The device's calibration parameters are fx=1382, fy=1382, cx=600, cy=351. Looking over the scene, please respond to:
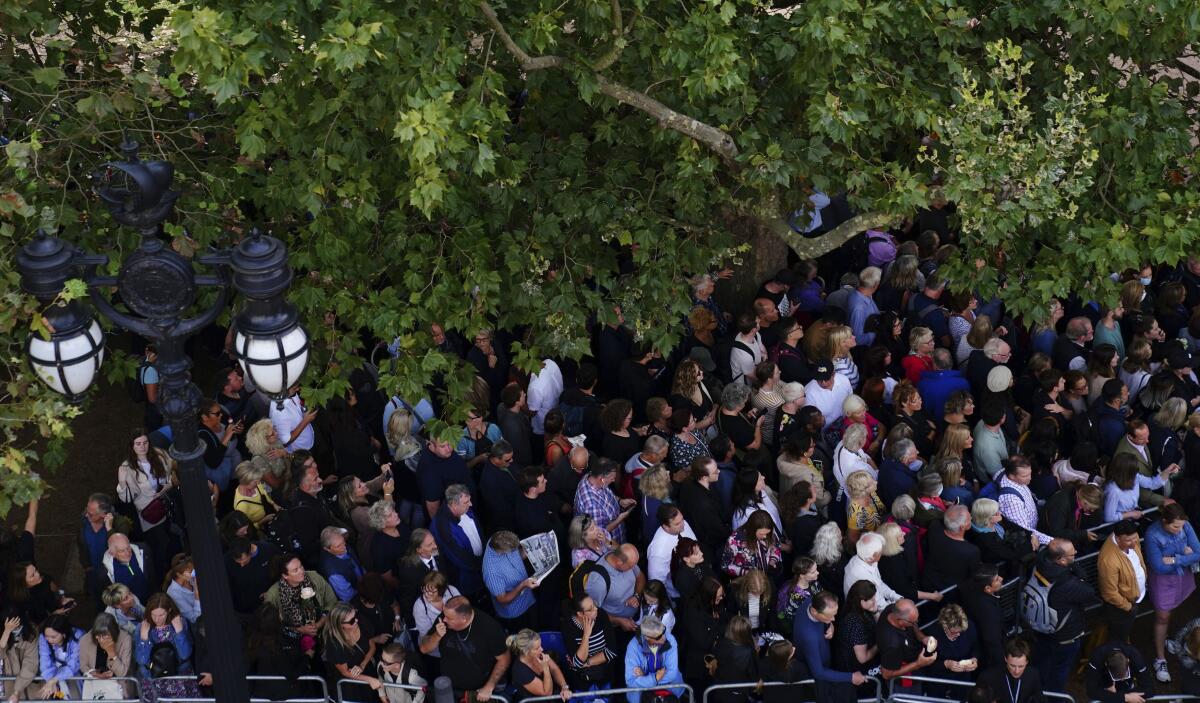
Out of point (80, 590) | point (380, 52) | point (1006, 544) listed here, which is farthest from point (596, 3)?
point (80, 590)

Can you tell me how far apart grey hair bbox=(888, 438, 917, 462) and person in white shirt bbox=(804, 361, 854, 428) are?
910 mm

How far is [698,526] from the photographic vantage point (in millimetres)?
10586

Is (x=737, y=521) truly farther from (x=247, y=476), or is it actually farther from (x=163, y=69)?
(x=163, y=69)

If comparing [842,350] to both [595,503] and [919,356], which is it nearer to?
[919,356]

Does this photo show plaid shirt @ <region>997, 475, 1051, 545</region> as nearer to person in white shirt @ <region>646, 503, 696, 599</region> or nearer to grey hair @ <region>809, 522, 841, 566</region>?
grey hair @ <region>809, 522, 841, 566</region>

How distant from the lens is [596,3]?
8828 mm

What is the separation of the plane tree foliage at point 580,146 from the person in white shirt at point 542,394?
3.86ft

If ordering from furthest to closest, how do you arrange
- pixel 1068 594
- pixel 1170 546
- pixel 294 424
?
pixel 294 424 < pixel 1170 546 < pixel 1068 594

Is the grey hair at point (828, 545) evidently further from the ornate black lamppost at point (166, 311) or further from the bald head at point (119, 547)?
the bald head at point (119, 547)

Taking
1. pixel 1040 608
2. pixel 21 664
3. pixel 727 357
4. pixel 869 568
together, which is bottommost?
pixel 727 357

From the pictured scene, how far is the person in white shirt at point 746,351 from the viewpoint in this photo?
41.2 ft

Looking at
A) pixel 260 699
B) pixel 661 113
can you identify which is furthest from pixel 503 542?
pixel 661 113

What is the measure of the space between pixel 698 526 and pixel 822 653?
61.8 inches

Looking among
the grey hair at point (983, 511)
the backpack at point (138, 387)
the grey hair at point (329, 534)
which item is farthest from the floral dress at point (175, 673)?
the grey hair at point (983, 511)
